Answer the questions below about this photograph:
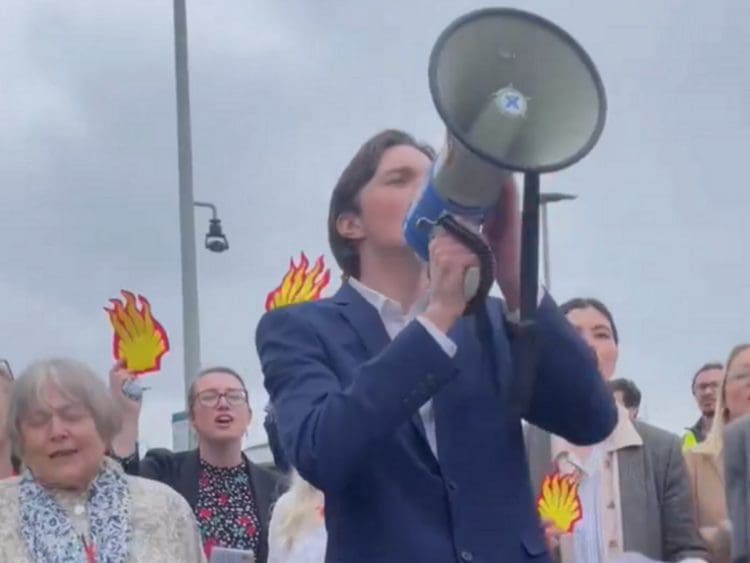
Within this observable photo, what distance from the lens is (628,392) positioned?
7.49m

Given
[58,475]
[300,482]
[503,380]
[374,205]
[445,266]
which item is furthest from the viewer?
[300,482]

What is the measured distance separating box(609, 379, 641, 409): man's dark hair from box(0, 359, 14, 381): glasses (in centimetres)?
302

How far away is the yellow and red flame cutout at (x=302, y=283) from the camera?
5.43 meters

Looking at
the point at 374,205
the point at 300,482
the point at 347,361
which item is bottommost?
the point at 300,482

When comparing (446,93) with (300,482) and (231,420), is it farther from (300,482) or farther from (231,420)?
(231,420)

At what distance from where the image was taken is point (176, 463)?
582cm

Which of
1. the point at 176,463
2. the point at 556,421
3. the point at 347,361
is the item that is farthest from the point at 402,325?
the point at 176,463

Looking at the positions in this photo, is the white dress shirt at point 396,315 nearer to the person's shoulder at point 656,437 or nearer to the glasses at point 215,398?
the person's shoulder at point 656,437

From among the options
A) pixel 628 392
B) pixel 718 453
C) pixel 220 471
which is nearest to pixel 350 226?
pixel 718 453

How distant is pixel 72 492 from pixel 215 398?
214 centimetres

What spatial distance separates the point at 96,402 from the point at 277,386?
1547mm

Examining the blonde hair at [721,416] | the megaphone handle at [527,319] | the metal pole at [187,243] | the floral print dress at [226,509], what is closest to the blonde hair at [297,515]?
the floral print dress at [226,509]

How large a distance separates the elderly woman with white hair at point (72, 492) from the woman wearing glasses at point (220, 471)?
1315 mm

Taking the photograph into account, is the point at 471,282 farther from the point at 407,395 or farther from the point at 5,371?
the point at 5,371
